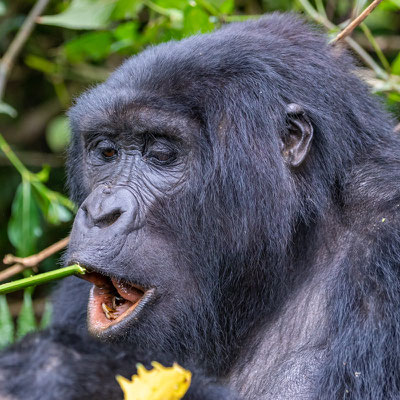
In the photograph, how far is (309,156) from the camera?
315 centimetres

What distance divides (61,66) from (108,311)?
4104 millimetres

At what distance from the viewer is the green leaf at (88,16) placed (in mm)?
4906

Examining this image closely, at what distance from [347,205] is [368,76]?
2.81ft

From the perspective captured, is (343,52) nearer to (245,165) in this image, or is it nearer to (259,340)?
(245,165)

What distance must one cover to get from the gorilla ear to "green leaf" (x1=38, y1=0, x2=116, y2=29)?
7.39 ft

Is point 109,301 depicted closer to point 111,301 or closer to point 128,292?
point 111,301

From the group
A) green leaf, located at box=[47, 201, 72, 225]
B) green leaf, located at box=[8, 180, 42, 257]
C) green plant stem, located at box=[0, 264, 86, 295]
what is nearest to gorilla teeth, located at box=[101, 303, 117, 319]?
green plant stem, located at box=[0, 264, 86, 295]

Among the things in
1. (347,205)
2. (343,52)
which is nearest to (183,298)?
(347,205)

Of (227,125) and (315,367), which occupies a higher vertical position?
(227,125)

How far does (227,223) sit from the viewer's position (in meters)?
3.09

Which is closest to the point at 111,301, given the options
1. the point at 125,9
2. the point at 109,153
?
the point at 109,153

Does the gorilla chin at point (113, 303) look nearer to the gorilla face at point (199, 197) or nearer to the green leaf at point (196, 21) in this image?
the gorilla face at point (199, 197)

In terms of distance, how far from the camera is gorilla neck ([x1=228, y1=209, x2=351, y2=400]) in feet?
9.68

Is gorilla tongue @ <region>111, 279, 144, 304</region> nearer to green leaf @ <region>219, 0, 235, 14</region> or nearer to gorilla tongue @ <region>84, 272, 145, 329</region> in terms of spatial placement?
gorilla tongue @ <region>84, 272, 145, 329</region>
